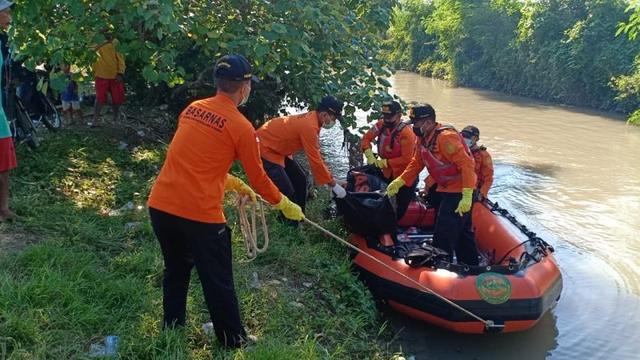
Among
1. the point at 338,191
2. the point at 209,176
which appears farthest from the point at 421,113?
the point at 209,176

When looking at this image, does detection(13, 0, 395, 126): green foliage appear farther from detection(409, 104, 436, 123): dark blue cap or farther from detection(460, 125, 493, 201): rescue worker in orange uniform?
detection(409, 104, 436, 123): dark blue cap

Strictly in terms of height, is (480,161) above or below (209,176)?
below

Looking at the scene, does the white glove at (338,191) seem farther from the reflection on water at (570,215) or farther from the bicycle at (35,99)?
the bicycle at (35,99)

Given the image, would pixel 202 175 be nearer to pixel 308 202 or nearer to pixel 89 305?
pixel 89 305

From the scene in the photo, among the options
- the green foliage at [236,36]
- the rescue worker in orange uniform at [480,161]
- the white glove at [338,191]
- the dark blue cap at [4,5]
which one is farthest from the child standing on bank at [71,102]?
the rescue worker in orange uniform at [480,161]

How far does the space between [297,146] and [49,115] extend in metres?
3.11

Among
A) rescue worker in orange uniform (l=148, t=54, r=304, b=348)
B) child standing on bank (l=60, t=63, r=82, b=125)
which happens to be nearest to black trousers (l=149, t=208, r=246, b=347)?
rescue worker in orange uniform (l=148, t=54, r=304, b=348)

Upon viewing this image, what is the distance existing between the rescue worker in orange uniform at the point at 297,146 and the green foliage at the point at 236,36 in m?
0.66

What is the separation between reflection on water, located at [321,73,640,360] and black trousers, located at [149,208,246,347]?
1882mm

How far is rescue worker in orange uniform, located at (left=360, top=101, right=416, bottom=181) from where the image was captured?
605 cm

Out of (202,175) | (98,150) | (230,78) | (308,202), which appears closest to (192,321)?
(202,175)

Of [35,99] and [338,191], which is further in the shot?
[35,99]

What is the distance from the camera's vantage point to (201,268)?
2910 mm

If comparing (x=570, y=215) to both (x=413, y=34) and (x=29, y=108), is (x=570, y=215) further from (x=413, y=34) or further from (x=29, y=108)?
(x=413, y=34)
